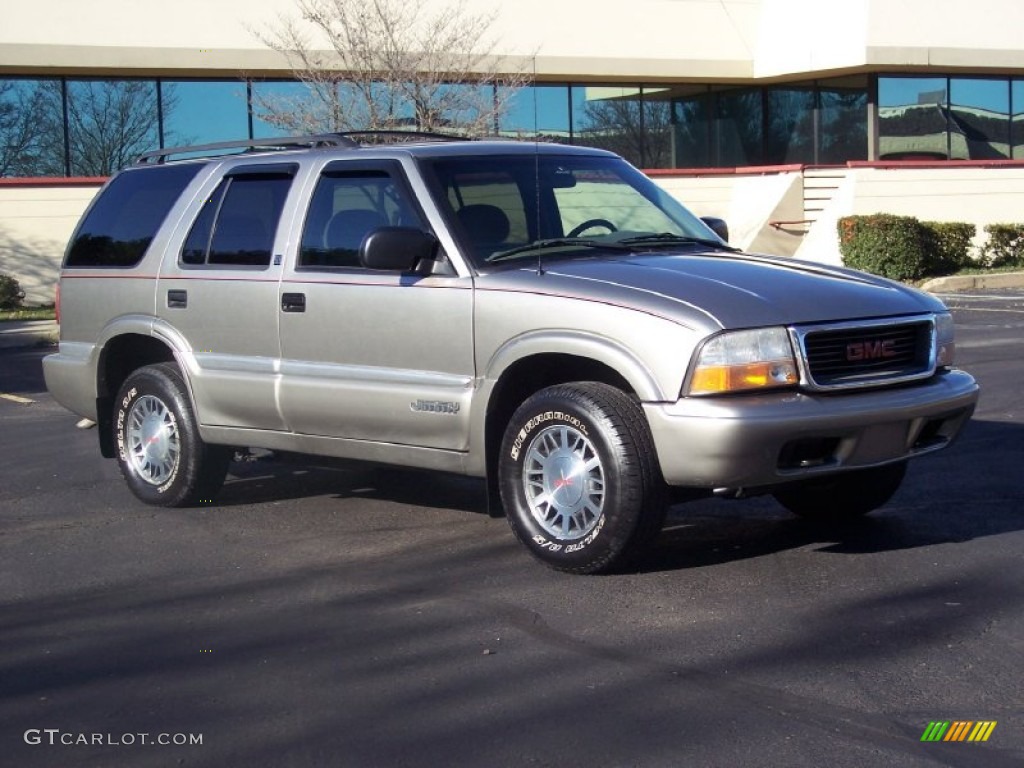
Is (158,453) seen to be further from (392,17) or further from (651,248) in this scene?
(392,17)

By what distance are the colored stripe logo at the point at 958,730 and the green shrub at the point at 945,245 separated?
21.4 metres

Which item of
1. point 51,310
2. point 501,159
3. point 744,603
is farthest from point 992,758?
point 51,310

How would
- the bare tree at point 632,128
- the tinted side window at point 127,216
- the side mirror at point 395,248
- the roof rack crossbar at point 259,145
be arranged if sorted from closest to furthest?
the side mirror at point 395,248 < the roof rack crossbar at point 259,145 < the tinted side window at point 127,216 < the bare tree at point 632,128

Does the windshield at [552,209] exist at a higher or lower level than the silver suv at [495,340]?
higher

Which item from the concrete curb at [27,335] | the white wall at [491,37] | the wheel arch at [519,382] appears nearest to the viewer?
the wheel arch at [519,382]

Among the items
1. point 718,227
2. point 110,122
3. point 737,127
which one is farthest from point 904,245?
point 718,227

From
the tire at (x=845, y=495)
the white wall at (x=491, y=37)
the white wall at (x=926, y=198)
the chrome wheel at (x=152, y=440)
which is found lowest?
the tire at (x=845, y=495)

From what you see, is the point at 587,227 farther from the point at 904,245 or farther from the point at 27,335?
the point at 904,245

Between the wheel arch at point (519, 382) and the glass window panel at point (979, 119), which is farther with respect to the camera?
the glass window panel at point (979, 119)

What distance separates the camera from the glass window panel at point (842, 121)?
94.3 feet

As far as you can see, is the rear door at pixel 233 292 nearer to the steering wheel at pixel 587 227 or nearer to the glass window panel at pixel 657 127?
the steering wheel at pixel 587 227

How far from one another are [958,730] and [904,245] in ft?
68.3

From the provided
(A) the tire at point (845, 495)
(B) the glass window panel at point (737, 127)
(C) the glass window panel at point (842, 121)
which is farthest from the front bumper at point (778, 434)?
(B) the glass window panel at point (737, 127)

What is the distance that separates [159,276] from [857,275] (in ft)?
12.5
